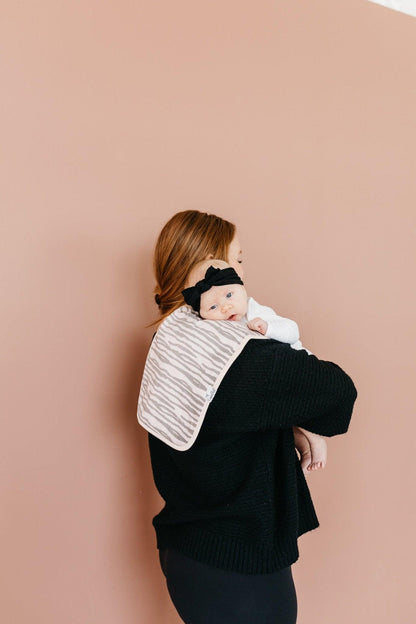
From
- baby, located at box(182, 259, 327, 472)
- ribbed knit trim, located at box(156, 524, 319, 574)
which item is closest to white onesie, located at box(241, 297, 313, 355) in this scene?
baby, located at box(182, 259, 327, 472)

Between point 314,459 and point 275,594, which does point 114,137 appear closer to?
point 314,459

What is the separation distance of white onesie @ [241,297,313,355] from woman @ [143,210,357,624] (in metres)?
0.02

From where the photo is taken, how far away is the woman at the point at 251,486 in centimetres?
104

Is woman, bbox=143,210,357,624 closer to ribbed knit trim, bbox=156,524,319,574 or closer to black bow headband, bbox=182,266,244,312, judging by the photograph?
ribbed knit trim, bbox=156,524,319,574

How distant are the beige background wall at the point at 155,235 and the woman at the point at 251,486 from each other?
0.38 metres

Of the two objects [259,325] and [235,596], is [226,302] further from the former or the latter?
[235,596]

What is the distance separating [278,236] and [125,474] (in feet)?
2.72

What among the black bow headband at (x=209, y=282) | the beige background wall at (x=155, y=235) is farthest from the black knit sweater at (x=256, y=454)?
the beige background wall at (x=155, y=235)

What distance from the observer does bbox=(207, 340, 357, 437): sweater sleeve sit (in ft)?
3.39

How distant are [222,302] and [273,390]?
0.19m

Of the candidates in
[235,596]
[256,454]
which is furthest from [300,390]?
[235,596]

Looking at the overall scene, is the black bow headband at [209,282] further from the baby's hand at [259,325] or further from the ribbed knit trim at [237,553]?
the ribbed knit trim at [237,553]

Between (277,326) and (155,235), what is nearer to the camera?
(277,326)

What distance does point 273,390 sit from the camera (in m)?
1.03
